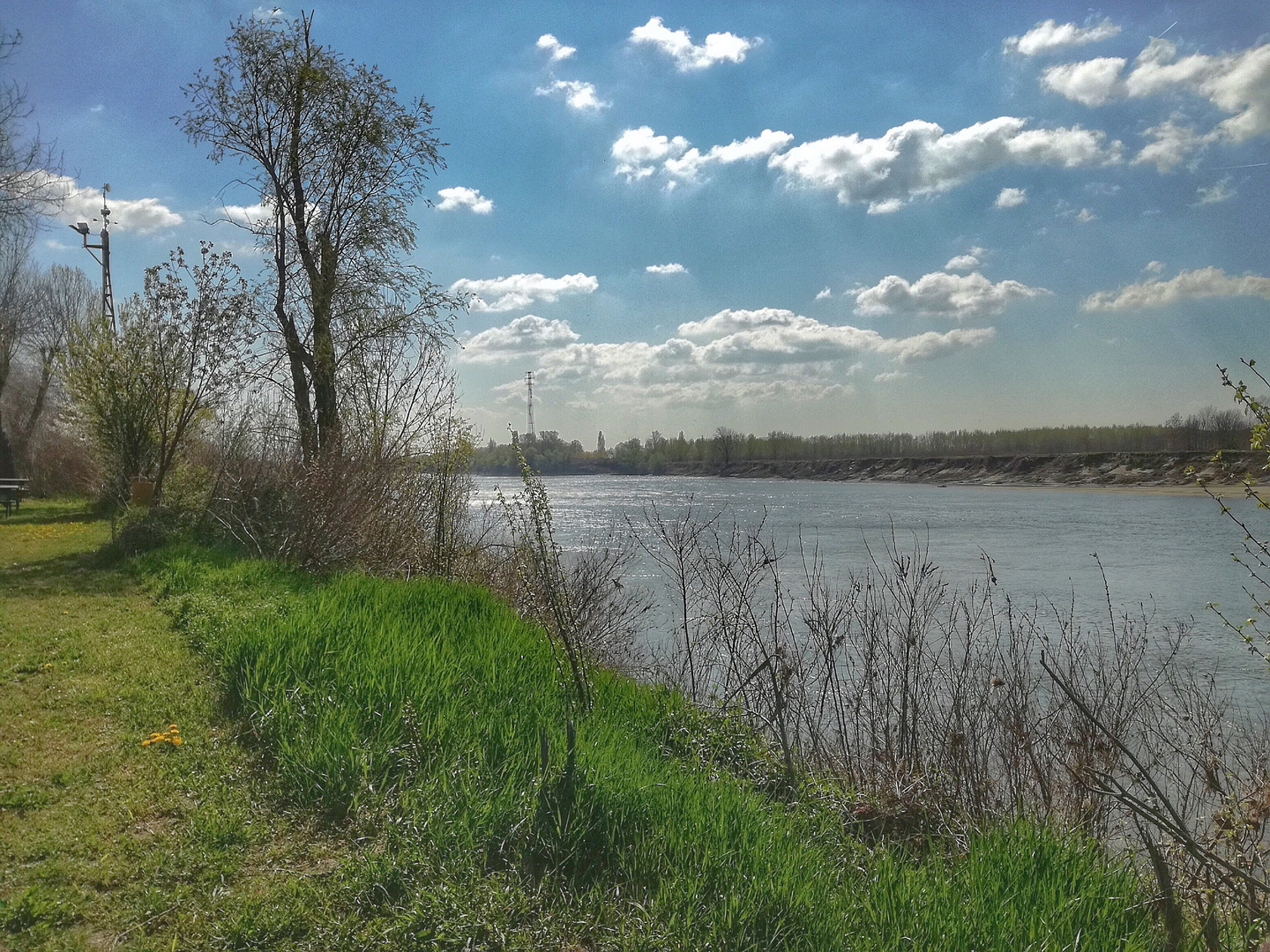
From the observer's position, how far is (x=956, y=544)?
999 inches

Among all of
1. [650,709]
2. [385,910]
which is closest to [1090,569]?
[650,709]

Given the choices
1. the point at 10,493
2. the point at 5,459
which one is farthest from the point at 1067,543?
the point at 5,459

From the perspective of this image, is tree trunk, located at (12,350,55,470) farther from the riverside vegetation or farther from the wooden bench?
the riverside vegetation

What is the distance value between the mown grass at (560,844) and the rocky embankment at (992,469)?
6165 cm

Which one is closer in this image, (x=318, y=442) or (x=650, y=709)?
(x=650, y=709)

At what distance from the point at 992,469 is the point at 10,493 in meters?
87.7

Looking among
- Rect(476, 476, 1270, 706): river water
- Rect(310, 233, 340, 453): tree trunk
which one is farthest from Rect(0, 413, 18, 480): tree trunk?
Rect(310, 233, 340, 453): tree trunk

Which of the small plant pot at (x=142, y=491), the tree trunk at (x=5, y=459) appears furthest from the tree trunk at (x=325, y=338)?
the tree trunk at (x=5, y=459)

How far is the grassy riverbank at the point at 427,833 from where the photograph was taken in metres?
3.28

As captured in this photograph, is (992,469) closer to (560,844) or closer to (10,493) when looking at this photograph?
(10,493)

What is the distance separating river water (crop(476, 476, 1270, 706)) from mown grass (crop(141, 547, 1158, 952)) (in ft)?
13.8

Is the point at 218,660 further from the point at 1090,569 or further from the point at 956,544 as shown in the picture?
the point at 956,544

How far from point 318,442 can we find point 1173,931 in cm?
1306

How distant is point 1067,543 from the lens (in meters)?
26.5
